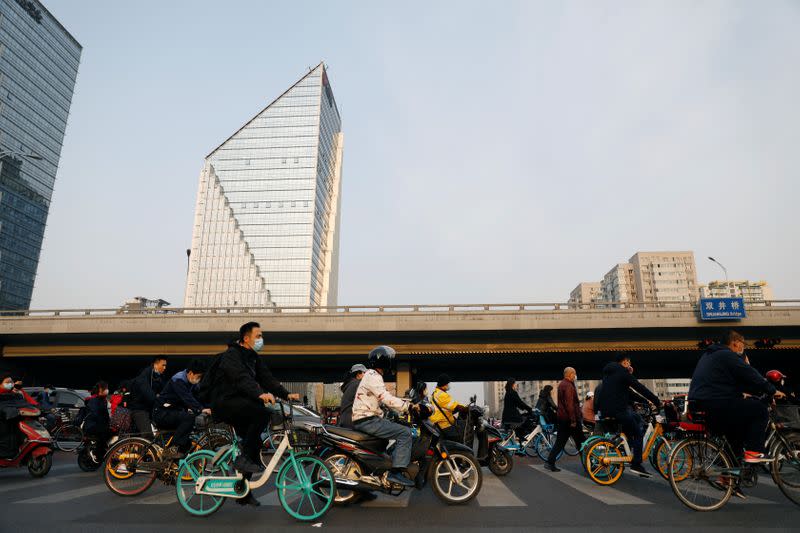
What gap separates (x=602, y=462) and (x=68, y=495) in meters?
7.20

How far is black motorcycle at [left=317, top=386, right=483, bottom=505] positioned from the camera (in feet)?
17.7

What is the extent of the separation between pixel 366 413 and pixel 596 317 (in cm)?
2635

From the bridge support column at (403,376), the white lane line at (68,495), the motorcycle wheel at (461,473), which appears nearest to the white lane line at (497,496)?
the motorcycle wheel at (461,473)

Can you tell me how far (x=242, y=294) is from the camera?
360 ft

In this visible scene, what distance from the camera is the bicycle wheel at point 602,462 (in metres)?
7.19

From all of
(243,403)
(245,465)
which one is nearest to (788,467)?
(245,465)

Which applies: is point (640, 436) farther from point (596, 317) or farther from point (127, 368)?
point (127, 368)

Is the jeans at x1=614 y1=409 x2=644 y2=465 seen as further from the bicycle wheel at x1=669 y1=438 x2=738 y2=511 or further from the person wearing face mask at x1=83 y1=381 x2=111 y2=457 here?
the person wearing face mask at x1=83 y1=381 x2=111 y2=457

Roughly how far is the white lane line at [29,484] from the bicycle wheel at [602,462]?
804cm

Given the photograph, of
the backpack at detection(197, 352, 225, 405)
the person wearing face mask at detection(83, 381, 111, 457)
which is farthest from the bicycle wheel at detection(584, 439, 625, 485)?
the person wearing face mask at detection(83, 381, 111, 457)

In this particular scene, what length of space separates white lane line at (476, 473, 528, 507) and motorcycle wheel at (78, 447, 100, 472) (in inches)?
289

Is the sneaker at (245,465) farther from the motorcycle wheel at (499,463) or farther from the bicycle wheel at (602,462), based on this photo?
the motorcycle wheel at (499,463)

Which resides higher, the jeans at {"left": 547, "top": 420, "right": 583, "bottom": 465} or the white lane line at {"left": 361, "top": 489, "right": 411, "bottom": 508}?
the jeans at {"left": 547, "top": 420, "right": 583, "bottom": 465}

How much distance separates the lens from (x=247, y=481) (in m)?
5.20
